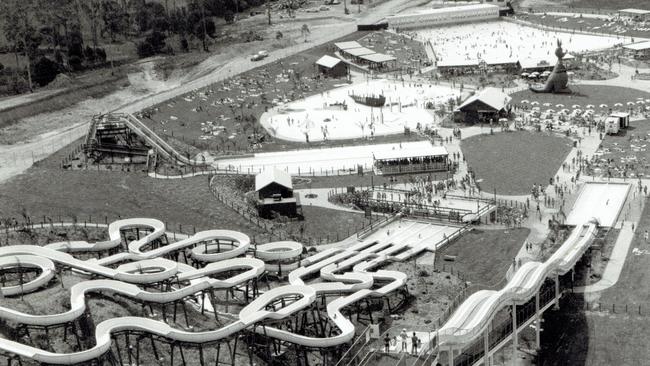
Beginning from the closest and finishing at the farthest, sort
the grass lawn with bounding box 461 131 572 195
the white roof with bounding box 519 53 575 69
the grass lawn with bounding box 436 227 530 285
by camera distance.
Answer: the grass lawn with bounding box 436 227 530 285 → the grass lawn with bounding box 461 131 572 195 → the white roof with bounding box 519 53 575 69

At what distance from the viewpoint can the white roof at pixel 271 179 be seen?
2702 inches

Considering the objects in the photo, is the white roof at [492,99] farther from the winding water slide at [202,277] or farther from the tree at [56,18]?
the tree at [56,18]

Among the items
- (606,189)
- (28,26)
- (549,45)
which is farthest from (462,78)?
(28,26)

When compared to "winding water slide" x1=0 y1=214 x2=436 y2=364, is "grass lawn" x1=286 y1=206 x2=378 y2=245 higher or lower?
lower

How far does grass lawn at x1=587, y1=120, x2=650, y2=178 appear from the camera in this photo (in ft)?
244

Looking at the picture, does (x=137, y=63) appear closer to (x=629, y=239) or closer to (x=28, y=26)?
(x=28, y=26)

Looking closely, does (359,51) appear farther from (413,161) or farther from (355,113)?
(413,161)

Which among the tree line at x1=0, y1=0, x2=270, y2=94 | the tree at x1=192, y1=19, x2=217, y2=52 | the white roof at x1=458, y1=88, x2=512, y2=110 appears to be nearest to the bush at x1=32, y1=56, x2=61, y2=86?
the tree line at x1=0, y1=0, x2=270, y2=94

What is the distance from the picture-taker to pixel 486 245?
60.8 m

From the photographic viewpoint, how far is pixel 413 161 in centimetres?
7744

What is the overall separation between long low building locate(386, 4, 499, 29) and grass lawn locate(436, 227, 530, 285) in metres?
82.9

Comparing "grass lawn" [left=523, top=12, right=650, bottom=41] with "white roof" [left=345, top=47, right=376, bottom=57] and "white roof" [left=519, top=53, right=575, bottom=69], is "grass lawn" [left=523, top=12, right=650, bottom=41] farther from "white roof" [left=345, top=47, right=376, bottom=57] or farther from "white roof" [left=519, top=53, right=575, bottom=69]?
"white roof" [left=345, top=47, right=376, bottom=57]

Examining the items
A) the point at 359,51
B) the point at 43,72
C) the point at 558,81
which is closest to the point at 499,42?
the point at 359,51

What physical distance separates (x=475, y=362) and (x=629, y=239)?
21.5 m
